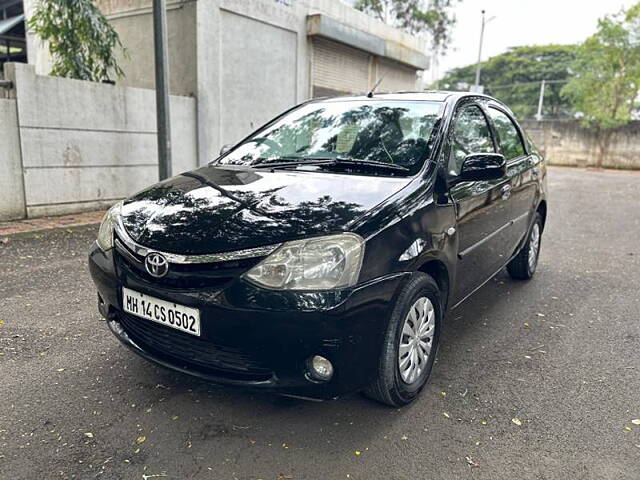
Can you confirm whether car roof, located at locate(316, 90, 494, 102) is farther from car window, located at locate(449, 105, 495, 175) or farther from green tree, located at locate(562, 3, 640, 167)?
green tree, located at locate(562, 3, 640, 167)

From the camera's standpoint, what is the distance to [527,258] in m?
5.07

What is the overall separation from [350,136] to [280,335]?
167cm

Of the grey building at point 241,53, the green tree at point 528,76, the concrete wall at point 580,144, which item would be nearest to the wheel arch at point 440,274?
the grey building at point 241,53

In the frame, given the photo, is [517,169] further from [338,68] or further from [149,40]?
Result: [338,68]

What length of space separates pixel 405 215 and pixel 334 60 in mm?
10714

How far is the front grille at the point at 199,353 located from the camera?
232cm

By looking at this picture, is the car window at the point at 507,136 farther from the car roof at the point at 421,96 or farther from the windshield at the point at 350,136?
the windshield at the point at 350,136

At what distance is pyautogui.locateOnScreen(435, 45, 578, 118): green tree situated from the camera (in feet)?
147

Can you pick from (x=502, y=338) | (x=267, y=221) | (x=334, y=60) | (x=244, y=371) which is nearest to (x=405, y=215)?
(x=267, y=221)

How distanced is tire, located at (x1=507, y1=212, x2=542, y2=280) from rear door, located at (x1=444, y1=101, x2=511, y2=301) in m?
0.87

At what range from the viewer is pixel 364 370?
93.5 inches

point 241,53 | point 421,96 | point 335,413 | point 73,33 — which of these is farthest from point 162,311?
point 241,53

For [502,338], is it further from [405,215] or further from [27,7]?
[27,7]

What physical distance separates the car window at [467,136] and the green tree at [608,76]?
22.8 m
